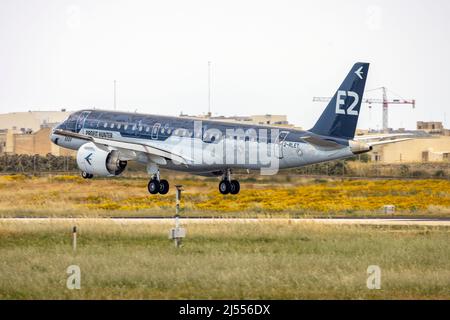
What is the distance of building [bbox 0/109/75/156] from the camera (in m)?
125

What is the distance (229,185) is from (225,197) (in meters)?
8.94

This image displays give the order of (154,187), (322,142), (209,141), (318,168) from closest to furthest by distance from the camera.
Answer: (322,142) → (209,141) → (154,187) → (318,168)

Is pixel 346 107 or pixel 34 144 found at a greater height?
pixel 34 144

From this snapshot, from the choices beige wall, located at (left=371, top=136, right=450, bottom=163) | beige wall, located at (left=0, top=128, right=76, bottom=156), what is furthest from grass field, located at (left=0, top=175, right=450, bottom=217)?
beige wall, located at (left=371, top=136, right=450, bottom=163)

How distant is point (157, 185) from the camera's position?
6631cm

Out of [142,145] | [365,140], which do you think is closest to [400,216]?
[365,140]

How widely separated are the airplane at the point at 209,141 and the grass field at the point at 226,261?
8889 millimetres

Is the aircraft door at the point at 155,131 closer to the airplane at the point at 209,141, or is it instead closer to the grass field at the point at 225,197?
the airplane at the point at 209,141

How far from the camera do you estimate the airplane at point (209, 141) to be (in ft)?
193

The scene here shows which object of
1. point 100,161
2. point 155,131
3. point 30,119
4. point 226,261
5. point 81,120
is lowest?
point 226,261

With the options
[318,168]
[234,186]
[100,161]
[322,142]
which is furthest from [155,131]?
[318,168]

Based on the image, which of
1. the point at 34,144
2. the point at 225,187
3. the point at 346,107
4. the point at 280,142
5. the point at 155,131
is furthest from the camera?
the point at 34,144

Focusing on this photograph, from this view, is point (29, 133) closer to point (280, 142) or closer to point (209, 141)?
point (209, 141)

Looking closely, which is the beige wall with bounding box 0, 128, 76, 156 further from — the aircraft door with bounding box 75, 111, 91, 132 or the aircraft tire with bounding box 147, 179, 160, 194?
the aircraft tire with bounding box 147, 179, 160, 194
